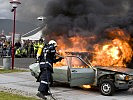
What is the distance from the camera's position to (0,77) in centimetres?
1341

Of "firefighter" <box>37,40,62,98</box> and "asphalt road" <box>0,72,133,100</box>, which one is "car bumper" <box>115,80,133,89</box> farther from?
"firefighter" <box>37,40,62,98</box>

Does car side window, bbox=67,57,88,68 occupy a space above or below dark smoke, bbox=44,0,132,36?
below

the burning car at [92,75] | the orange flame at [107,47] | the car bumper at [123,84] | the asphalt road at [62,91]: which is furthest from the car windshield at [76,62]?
the car bumper at [123,84]

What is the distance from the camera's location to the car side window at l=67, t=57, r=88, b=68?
1023 centimetres

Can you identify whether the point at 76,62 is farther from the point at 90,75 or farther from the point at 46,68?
the point at 46,68

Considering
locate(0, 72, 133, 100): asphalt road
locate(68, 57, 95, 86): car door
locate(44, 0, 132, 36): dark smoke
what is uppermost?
locate(44, 0, 132, 36): dark smoke

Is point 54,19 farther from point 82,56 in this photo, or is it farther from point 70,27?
point 82,56

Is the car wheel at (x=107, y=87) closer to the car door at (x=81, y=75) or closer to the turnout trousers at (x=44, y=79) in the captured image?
the car door at (x=81, y=75)

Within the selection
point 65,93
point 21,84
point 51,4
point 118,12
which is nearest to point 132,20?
point 118,12

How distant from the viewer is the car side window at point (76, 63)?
10.2m

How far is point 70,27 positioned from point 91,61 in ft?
6.67

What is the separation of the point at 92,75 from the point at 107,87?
2.14 ft

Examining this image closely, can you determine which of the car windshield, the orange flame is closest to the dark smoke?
the orange flame

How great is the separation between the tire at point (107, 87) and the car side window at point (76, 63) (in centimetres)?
88
